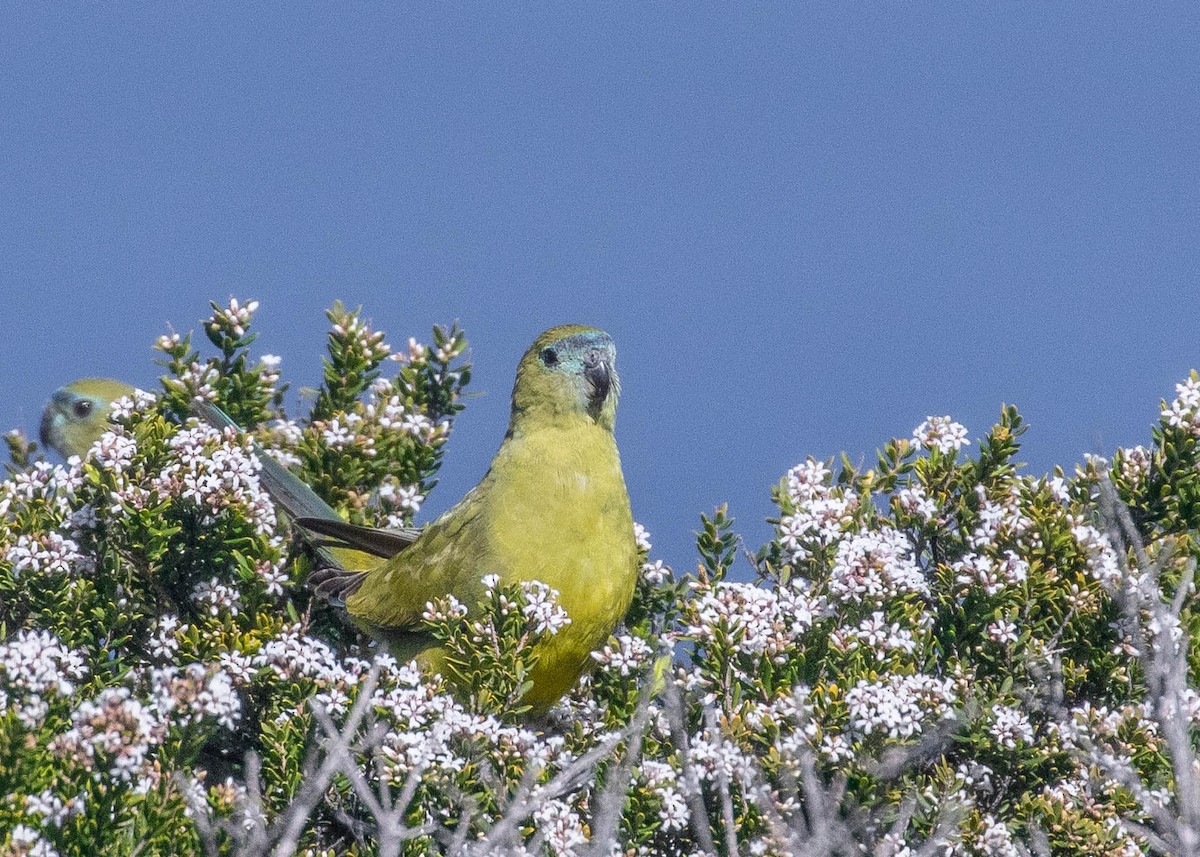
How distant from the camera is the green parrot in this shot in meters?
4.75

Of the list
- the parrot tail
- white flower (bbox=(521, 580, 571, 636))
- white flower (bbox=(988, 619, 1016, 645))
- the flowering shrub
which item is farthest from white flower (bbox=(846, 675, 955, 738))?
the parrot tail

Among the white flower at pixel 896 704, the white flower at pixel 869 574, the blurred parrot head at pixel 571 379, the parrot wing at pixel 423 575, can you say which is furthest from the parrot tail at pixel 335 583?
the white flower at pixel 896 704

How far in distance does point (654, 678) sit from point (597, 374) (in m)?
1.55

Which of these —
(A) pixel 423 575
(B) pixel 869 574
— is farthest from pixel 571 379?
(B) pixel 869 574

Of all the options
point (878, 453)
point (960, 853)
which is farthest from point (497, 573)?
point (960, 853)

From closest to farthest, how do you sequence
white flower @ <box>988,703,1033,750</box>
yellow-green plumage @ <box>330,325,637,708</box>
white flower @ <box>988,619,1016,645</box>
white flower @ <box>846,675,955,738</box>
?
white flower @ <box>846,675,955,738</box>, white flower @ <box>988,703,1033,750</box>, white flower @ <box>988,619,1016,645</box>, yellow-green plumage @ <box>330,325,637,708</box>

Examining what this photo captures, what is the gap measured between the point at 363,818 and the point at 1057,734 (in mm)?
1919

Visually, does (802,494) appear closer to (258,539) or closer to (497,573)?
(497,573)

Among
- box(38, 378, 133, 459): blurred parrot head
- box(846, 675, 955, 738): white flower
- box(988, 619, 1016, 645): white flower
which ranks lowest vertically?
box(846, 675, 955, 738): white flower

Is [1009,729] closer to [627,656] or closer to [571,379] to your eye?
[627,656]

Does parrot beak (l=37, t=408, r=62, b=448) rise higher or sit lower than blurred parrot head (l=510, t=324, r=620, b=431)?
higher

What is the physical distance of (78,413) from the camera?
23.2 feet

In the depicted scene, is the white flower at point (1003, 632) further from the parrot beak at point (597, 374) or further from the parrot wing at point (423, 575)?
the parrot beak at point (597, 374)

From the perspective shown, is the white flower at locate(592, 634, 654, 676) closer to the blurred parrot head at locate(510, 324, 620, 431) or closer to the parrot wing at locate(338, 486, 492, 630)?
the parrot wing at locate(338, 486, 492, 630)
